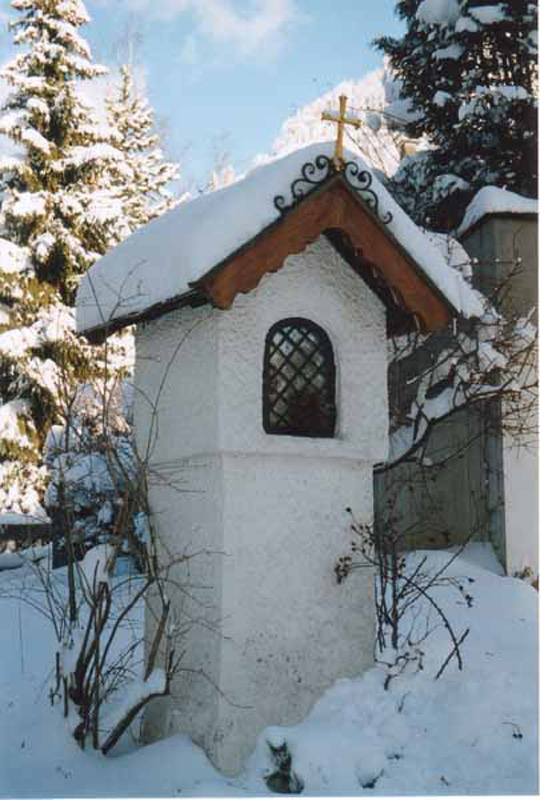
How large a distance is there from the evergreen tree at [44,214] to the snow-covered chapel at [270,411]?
6617 mm

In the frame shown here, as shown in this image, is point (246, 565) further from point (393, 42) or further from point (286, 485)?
point (393, 42)

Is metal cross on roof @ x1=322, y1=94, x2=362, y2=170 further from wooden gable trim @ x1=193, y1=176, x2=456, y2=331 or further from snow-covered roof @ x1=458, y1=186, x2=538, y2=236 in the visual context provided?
snow-covered roof @ x1=458, y1=186, x2=538, y2=236

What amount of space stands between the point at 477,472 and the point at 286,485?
3776 millimetres

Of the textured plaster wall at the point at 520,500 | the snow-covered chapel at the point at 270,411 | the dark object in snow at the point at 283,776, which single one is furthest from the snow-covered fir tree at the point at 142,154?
the dark object in snow at the point at 283,776

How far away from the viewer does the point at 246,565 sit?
12.0 feet

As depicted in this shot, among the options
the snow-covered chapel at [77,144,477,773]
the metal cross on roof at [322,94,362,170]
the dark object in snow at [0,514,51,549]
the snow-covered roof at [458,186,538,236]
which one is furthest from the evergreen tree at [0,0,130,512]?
the metal cross on roof at [322,94,362,170]

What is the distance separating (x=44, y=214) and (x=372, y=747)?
924 centimetres

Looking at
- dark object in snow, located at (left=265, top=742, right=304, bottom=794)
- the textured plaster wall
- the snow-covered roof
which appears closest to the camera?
dark object in snow, located at (left=265, top=742, right=304, bottom=794)

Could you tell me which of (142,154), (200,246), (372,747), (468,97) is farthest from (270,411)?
(142,154)

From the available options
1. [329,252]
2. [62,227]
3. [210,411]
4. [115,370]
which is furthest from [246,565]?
[62,227]

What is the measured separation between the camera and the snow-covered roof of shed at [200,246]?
11.5 feet

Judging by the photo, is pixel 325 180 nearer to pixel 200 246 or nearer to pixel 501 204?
pixel 200 246

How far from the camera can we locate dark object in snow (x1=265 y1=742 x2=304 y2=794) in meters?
3.38

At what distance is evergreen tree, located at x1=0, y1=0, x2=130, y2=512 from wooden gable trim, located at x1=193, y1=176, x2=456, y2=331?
7138 mm
